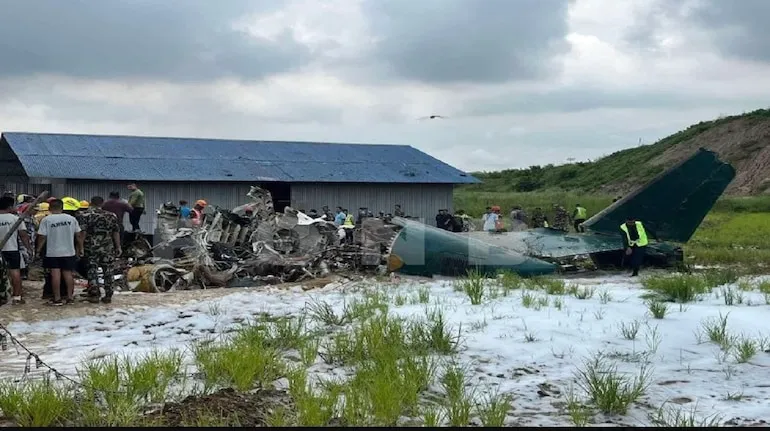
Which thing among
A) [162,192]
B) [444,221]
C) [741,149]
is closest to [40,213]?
[444,221]

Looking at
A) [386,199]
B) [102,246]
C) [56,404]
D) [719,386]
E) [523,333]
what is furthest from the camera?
[386,199]

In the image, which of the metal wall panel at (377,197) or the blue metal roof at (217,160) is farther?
the metal wall panel at (377,197)

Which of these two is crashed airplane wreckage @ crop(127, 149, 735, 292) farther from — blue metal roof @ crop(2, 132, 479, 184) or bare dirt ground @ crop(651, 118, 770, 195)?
bare dirt ground @ crop(651, 118, 770, 195)

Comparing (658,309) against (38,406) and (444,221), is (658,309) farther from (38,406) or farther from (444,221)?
(444,221)

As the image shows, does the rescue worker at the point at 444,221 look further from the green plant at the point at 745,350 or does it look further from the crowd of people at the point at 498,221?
the green plant at the point at 745,350

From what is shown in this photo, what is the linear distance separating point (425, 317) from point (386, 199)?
71.2ft

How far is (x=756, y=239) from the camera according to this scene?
26797mm

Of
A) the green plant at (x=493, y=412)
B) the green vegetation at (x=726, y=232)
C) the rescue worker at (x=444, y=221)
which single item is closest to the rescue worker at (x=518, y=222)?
the rescue worker at (x=444, y=221)

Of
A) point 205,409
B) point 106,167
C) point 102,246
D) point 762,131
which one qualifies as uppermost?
point 762,131

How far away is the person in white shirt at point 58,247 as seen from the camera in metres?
11.1

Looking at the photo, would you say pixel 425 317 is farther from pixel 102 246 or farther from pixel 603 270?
pixel 603 270

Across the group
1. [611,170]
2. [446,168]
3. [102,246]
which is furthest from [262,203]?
[611,170]

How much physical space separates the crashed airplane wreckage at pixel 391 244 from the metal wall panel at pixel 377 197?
10957 millimetres

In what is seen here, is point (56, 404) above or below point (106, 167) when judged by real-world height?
below
